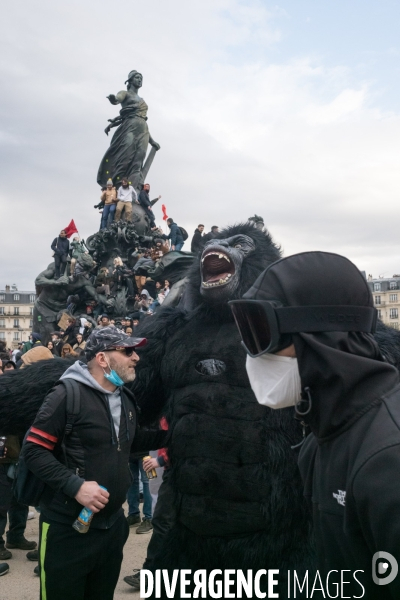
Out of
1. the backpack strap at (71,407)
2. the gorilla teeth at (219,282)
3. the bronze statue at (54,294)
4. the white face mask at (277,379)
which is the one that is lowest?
the backpack strap at (71,407)

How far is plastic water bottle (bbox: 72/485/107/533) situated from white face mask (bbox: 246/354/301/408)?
147 cm

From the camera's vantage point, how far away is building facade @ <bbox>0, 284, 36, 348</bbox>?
8338cm

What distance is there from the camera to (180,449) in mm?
3125

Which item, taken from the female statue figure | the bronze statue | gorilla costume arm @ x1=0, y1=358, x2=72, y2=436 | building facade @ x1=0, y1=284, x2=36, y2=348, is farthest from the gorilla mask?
building facade @ x1=0, y1=284, x2=36, y2=348

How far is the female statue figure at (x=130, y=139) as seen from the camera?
72.2 ft

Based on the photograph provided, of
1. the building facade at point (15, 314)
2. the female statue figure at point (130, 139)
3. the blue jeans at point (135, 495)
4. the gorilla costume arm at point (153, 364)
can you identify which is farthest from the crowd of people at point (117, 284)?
the building facade at point (15, 314)

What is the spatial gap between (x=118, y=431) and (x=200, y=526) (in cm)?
60

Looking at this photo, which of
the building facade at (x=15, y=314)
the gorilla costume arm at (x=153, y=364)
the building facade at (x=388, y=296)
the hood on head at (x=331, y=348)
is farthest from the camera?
the building facade at (x=15, y=314)

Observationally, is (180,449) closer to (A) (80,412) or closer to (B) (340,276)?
(A) (80,412)

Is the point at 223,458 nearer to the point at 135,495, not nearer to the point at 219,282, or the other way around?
the point at 219,282

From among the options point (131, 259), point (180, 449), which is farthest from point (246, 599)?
point (131, 259)

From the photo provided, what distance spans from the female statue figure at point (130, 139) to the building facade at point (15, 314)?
62515 millimetres

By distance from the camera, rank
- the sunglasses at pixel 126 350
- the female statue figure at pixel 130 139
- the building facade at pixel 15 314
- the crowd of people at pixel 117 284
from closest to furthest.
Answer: the sunglasses at pixel 126 350, the crowd of people at pixel 117 284, the female statue figure at pixel 130 139, the building facade at pixel 15 314

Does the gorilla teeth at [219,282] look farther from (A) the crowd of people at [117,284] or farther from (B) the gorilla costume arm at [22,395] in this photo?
(A) the crowd of people at [117,284]
